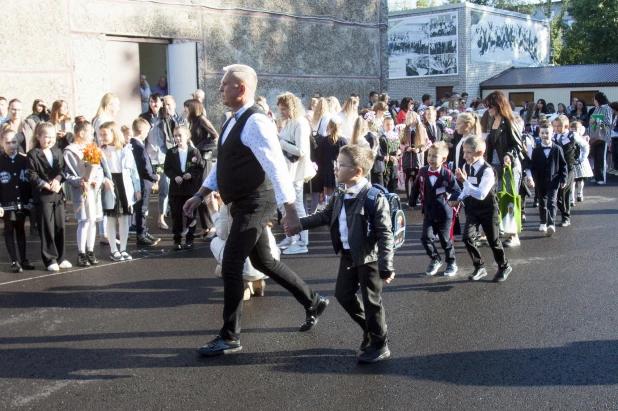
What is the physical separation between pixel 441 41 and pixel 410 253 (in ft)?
86.1

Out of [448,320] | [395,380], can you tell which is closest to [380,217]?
[395,380]

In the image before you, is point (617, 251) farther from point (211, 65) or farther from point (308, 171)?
point (211, 65)

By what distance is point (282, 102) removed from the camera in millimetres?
8688

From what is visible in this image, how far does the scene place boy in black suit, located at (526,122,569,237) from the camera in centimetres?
1003

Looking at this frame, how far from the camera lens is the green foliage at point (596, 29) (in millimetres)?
37250

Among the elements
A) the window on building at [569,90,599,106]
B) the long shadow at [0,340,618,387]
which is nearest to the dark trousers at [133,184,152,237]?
the long shadow at [0,340,618,387]

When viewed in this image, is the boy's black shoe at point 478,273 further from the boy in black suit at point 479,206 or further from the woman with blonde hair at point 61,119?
the woman with blonde hair at point 61,119

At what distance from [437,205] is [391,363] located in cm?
288

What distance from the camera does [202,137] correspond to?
10.4m

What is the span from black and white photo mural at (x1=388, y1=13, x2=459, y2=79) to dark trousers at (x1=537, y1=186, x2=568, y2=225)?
24.0 meters

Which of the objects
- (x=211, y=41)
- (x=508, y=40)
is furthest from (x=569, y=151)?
(x=508, y=40)

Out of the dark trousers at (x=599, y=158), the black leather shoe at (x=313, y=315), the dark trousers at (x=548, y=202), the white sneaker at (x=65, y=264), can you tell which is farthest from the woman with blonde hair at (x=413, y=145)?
the black leather shoe at (x=313, y=315)

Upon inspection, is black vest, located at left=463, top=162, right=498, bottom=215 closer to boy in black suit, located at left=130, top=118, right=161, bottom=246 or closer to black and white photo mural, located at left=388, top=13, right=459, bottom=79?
boy in black suit, located at left=130, top=118, right=161, bottom=246

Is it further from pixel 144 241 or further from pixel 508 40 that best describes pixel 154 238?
pixel 508 40
